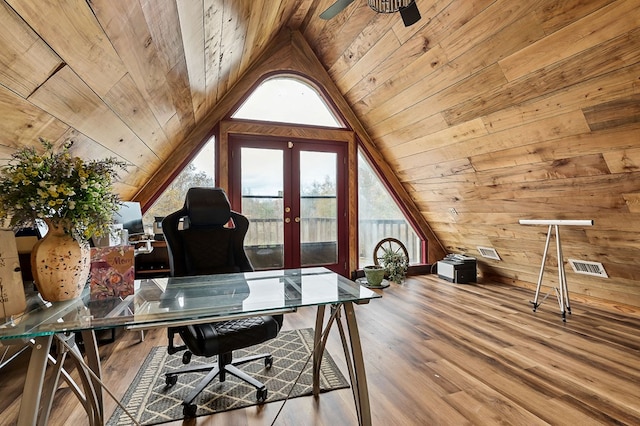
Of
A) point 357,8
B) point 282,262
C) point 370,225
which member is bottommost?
point 282,262

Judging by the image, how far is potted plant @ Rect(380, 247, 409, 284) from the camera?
14.9 feet

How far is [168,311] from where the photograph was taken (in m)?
1.28

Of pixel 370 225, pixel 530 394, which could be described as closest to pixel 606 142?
pixel 530 394

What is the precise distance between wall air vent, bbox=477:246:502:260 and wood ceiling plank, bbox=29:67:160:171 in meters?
4.28

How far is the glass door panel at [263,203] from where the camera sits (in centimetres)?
426

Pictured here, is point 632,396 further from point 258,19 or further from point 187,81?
point 258,19

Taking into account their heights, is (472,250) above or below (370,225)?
below

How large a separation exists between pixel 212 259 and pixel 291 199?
2.32 m

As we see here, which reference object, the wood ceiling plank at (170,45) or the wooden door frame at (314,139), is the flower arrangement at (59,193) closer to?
the wood ceiling plank at (170,45)

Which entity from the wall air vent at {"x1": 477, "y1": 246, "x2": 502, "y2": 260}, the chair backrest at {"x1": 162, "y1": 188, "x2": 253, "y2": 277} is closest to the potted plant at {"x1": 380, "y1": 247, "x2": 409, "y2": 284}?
the wall air vent at {"x1": 477, "y1": 246, "x2": 502, "y2": 260}

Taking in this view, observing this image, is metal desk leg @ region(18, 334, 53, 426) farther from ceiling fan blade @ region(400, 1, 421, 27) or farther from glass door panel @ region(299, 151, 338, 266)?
glass door panel @ region(299, 151, 338, 266)

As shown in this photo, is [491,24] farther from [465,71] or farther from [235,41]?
[235,41]

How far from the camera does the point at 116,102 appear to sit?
1860mm

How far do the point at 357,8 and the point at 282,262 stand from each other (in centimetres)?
313
